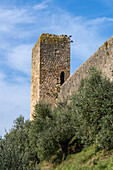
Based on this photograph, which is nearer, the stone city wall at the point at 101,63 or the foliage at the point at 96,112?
the foliage at the point at 96,112

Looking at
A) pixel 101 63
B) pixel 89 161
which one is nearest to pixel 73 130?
pixel 89 161

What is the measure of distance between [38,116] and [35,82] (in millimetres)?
7748

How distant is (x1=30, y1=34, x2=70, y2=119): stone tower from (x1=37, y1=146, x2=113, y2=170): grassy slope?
1027 centimetres

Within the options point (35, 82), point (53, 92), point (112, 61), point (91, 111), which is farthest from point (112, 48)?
point (35, 82)

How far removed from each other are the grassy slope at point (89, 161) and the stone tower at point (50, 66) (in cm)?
1027

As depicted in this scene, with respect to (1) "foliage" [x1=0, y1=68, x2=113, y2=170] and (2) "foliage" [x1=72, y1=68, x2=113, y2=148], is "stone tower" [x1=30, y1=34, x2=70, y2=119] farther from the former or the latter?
(2) "foliage" [x1=72, y1=68, x2=113, y2=148]

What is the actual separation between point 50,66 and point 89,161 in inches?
540

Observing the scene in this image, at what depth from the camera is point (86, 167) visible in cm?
1121

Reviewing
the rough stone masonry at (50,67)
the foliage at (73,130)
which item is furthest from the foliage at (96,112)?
the rough stone masonry at (50,67)

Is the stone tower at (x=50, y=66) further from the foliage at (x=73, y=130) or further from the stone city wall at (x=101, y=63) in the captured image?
the foliage at (x=73, y=130)

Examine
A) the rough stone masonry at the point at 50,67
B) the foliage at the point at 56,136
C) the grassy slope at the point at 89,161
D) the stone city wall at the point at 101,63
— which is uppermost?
the rough stone masonry at the point at 50,67

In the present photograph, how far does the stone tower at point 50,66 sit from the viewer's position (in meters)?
23.7

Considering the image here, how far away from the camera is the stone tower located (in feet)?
77.8

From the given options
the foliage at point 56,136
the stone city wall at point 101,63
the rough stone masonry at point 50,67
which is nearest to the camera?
the stone city wall at point 101,63
